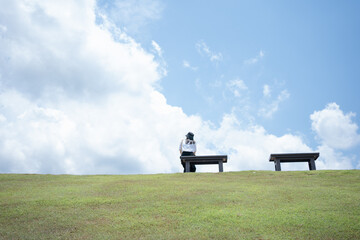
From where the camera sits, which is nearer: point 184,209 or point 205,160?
point 184,209

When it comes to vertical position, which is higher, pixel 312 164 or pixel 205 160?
pixel 205 160

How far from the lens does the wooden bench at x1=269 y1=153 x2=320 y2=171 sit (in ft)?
59.0

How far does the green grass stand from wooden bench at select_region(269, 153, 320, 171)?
3536 mm

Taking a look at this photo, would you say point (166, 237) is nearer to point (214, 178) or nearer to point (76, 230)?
point (76, 230)

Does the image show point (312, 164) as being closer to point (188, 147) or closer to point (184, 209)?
point (188, 147)

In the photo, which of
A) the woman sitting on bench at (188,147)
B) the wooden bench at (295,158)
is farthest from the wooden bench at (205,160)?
the wooden bench at (295,158)

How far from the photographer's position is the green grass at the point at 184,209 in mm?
7855

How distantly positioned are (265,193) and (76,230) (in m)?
6.62

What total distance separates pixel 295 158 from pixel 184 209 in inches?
427

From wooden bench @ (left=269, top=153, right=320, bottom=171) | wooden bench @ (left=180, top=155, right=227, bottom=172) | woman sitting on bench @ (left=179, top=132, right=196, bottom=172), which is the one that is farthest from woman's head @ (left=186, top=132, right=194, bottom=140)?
wooden bench @ (left=269, top=153, right=320, bottom=171)

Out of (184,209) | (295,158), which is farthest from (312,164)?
(184,209)

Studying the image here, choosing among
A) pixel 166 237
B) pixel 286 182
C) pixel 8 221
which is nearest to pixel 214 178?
pixel 286 182

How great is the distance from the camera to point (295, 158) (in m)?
18.2

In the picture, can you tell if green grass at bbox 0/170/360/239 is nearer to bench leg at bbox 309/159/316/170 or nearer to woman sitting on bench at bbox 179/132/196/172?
bench leg at bbox 309/159/316/170
